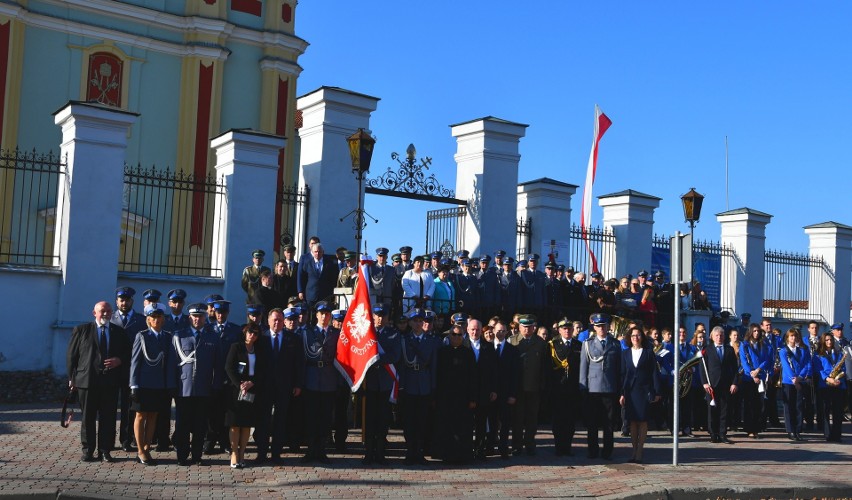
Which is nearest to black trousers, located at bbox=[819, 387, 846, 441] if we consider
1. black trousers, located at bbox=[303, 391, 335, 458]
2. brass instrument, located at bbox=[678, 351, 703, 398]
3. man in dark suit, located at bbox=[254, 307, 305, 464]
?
brass instrument, located at bbox=[678, 351, 703, 398]

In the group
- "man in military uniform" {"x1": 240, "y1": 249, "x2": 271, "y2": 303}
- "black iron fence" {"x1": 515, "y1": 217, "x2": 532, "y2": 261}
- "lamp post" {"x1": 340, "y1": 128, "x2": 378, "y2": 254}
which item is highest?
"lamp post" {"x1": 340, "y1": 128, "x2": 378, "y2": 254}

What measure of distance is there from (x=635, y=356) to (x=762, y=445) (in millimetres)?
3291

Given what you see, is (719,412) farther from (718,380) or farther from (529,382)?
(529,382)

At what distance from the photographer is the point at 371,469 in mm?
11078

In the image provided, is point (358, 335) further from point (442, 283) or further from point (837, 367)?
point (837, 367)

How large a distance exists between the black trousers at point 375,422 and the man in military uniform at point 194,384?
1727 mm

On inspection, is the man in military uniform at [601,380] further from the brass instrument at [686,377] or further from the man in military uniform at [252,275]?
the man in military uniform at [252,275]

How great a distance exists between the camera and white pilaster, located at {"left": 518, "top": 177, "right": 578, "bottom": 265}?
2034 cm

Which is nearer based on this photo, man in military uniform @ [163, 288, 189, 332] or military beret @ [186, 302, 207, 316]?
military beret @ [186, 302, 207, 316]

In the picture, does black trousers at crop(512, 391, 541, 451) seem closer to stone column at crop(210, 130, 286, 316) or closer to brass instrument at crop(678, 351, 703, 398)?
brass instrument at crop(678, 351, 703, 398)

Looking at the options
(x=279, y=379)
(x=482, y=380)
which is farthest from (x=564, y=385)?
(x=279, y=379)

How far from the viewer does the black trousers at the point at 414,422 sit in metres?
11.7

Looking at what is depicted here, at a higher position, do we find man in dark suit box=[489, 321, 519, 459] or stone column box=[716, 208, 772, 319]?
stone column box=[716, 208, 772, 319]

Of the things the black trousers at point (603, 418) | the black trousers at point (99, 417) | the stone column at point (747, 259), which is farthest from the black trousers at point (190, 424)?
the stone column at point (747, 259)
